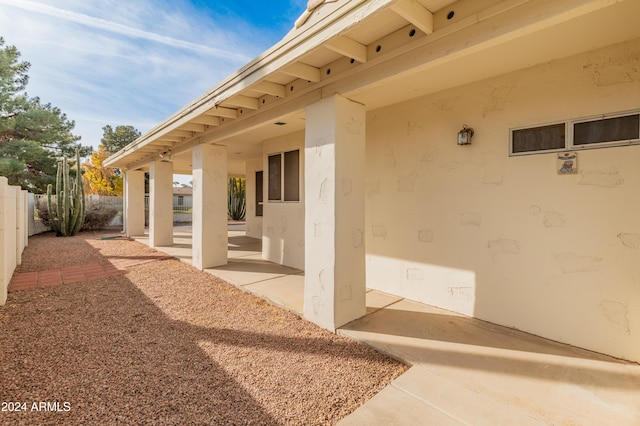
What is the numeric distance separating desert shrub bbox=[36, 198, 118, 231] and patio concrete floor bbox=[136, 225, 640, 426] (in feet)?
47.7

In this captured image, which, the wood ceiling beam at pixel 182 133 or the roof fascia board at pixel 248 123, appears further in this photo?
the wood ceiling beam at pixel 182 133

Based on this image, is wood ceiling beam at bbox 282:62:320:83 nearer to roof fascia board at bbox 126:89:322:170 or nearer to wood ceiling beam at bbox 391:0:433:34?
roof fascia board at bbox 126:89:322:170

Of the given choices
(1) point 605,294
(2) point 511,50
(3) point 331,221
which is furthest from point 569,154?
(3) point 331,221

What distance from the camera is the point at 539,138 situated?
9.70ft

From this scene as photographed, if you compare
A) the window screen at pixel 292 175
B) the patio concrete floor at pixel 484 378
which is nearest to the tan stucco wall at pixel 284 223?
the window screen at pixel 292 175

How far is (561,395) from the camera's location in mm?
2066

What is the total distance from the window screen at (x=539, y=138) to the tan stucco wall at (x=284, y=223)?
380cm

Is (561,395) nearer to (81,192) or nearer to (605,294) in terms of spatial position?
(605,294)

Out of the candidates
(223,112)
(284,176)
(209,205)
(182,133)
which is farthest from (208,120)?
(284,176)

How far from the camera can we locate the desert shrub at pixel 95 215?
11828mm

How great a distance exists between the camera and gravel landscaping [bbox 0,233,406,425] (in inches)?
77.3

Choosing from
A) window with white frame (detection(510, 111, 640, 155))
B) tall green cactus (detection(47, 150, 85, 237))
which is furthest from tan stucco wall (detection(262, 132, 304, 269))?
tall green cactus (detection(47, 150, 85, 237))

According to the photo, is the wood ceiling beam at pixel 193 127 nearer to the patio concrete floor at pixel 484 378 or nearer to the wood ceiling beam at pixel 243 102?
the wood ceiling beam at pixel 243 102

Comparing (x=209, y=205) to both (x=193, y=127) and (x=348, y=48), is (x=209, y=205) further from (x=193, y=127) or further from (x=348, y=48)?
(x=348, y=48)
